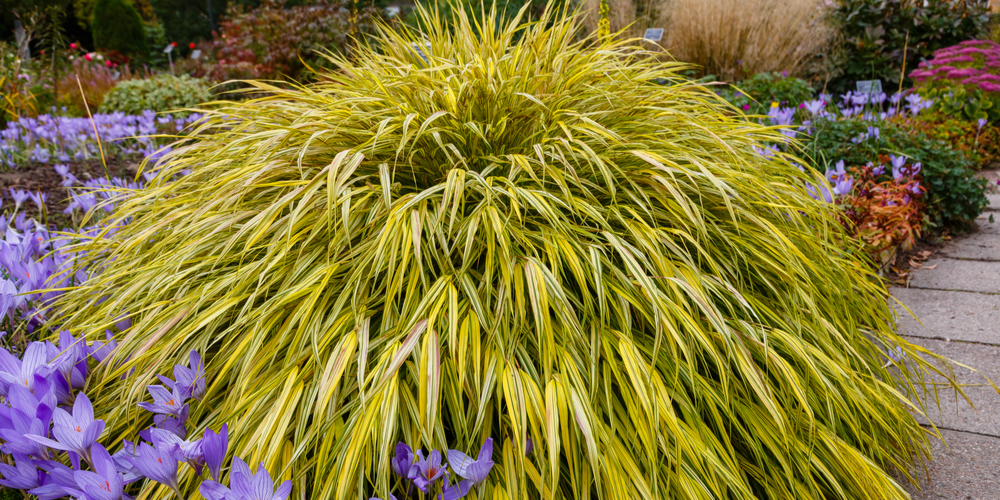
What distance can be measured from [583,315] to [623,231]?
0.84 feet

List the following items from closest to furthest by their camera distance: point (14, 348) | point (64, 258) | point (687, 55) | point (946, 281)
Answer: point (14, 348) < point (64, 258) < point (946, 281) < point (687, 55)

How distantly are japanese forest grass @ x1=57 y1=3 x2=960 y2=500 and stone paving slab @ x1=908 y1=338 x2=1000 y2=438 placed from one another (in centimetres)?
36

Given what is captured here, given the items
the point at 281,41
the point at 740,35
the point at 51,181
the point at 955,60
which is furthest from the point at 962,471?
the point at 281,41

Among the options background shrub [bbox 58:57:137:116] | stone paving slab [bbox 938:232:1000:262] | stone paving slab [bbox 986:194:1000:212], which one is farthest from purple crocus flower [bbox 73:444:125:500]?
background shrub [bbox 58:57:137:116]

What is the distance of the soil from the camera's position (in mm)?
2696

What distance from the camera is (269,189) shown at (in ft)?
5.21

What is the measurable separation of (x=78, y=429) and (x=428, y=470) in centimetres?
59

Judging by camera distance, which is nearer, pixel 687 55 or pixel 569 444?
pixel 569 444

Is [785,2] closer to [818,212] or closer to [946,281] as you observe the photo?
[946,281]

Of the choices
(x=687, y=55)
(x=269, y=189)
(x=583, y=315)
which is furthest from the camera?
(x=687, y=55)

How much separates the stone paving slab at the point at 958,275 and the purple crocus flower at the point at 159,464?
309 cm

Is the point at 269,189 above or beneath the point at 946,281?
above


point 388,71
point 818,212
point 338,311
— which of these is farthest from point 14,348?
point 818,212

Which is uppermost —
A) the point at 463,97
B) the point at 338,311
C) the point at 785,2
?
the point at 785,2
